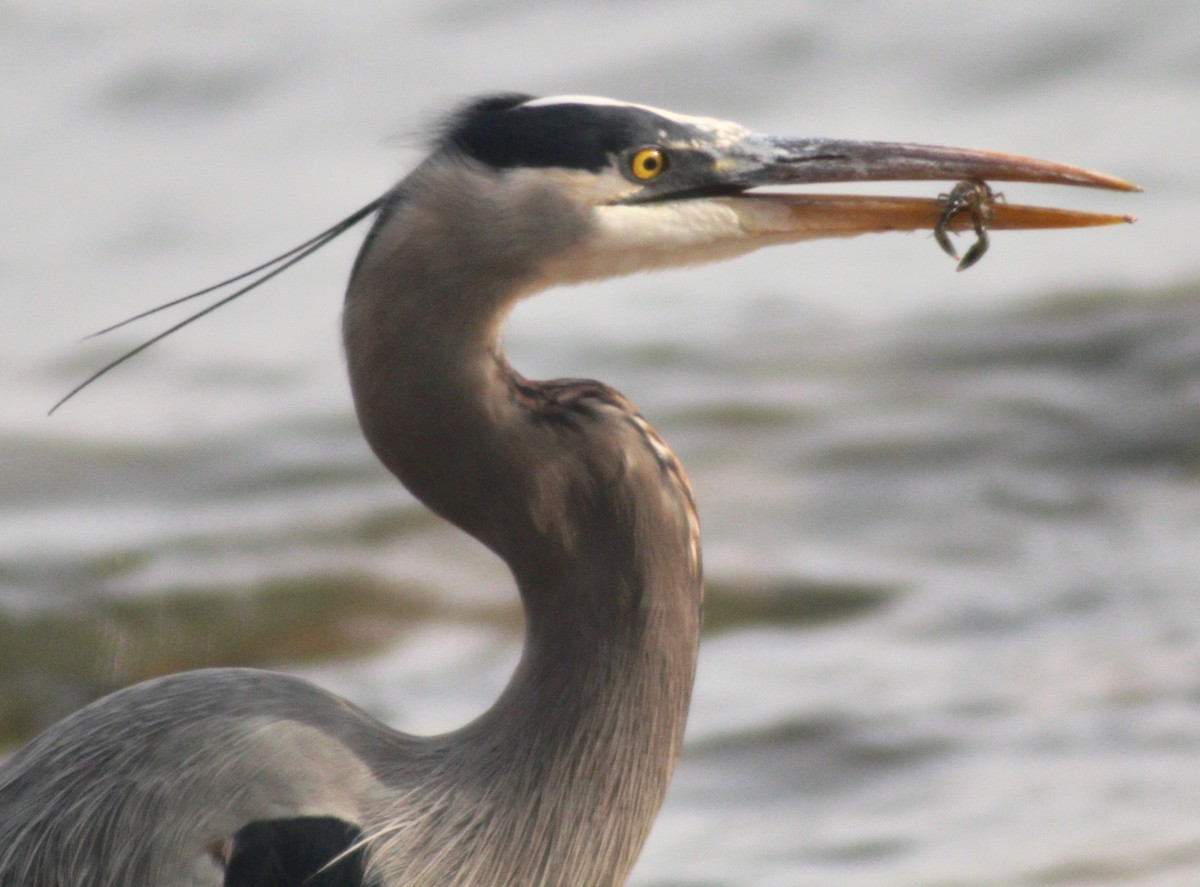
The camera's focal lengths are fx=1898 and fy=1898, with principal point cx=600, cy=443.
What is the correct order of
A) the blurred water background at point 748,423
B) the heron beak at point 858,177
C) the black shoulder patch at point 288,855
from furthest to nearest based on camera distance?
1. the blurred water background at point 748,423
2. the heron beak at point 858,177
3. the black shoulder patch at point 288,855

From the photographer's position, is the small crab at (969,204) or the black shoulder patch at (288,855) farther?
the small crab at (969,204)

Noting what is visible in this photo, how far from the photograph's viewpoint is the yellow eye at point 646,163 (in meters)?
2.79

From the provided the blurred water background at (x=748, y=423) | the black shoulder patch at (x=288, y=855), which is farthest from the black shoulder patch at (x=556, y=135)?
the black shoulder patch at (x=288, y=855)

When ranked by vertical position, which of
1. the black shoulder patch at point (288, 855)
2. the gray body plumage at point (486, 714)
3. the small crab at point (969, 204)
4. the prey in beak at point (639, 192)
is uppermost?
the small crab at point (969, 204)

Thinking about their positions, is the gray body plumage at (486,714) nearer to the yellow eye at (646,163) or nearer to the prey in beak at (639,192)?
the prey in beak at (639,192)

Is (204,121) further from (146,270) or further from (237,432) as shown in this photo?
(237,432)

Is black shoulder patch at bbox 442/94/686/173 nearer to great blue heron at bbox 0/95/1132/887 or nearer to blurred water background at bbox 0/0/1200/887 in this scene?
great blue heron at bbox 0/95/1132/887

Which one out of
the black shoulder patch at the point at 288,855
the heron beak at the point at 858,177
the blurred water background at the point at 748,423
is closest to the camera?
the black shoulder patch at the point at 288,855

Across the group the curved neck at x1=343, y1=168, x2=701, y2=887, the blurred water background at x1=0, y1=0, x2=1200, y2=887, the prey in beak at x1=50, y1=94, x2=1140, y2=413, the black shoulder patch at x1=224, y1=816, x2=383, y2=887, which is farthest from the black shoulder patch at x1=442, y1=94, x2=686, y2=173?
the black shoulder patch at x1=224, y1=816, x2=383, y2=887

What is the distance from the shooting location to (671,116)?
286 cm

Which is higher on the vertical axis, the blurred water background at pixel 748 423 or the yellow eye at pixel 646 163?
the blurred water background at pixel 748 423

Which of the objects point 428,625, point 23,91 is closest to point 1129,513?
point 428,625

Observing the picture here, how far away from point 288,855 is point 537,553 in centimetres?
57

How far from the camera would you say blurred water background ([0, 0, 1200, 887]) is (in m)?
5.25
